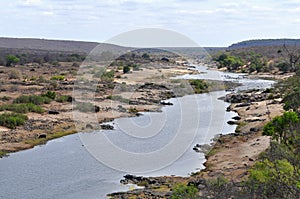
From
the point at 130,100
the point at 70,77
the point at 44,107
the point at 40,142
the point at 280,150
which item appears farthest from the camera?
the point at 70,77

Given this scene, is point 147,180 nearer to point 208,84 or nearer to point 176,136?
point 176,136

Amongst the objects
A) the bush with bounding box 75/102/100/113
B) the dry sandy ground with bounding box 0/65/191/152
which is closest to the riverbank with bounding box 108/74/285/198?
the dry sandy ground with bounding box 0/65/191/152

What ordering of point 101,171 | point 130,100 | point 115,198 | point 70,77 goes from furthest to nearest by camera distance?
point 70,77 < point 130,100 < point 101,171 < point 115,198

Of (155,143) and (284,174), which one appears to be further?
(155,143)

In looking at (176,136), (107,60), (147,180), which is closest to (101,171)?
(147,180)

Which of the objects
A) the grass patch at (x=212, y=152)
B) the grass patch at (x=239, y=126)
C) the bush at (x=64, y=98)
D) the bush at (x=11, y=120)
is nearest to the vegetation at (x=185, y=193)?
the grass patch at (x=212, y=152)

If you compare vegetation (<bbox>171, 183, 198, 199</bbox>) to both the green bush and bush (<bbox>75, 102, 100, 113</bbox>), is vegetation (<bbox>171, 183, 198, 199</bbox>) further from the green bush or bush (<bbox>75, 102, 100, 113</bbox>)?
bush (<bbox>75, 102, 100, 113</bbox>)
